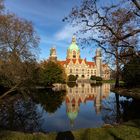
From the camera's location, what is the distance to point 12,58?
3375 cm

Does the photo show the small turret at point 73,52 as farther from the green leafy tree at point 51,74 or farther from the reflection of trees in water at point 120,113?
the reflection of trees in water at point 120,113

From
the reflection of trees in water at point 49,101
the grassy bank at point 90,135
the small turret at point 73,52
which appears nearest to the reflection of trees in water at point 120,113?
the reflection of trees in water at point 49,101

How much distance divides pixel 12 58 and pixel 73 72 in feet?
474

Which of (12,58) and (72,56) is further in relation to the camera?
(72,56)

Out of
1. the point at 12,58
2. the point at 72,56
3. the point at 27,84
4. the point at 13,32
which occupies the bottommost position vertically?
the point at 27,84

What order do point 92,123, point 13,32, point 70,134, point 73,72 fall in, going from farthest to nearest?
point 73,72, point 13,32, point 92,123, point 70,134

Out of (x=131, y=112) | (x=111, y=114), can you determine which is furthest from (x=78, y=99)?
(x=131, y=112)

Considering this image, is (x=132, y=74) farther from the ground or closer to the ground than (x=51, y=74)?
closer to the ground

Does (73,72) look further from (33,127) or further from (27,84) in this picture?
(33,127)

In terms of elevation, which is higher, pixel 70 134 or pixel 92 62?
pixel 92 62

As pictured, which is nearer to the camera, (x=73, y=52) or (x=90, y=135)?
(x=90, y=135)

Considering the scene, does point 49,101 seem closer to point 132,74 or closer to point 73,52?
point 132,74

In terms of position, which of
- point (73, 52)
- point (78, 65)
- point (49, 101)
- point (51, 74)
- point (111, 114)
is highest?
point (73, 52)


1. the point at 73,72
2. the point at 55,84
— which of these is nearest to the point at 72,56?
the point at 73,72
